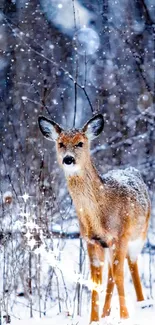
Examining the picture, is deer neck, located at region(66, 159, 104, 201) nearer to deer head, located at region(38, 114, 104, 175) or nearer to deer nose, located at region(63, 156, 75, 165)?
deer head, located at region(38, 114, 104, 175)

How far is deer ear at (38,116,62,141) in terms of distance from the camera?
6.47m

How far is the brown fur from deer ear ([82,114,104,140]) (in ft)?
0.32

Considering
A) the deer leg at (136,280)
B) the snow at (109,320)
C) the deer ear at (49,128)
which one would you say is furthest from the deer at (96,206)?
the deer leg at (136,280)

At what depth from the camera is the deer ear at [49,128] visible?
647 cm

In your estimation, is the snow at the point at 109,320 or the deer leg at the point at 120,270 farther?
the deer leg at the point at 120,270

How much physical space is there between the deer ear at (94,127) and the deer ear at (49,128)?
25 centimetres

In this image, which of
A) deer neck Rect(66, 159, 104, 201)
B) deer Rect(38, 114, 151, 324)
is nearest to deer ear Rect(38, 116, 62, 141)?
deer Rect(38, 114, 151, 324)

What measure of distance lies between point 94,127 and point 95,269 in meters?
1.24

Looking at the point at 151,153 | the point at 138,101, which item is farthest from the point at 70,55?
the point at 151,153

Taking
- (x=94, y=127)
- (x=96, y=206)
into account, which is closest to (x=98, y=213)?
(x=96, y=206)

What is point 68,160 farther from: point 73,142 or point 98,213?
point 98,213

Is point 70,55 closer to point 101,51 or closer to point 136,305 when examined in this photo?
point 101,51

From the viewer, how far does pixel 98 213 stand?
6.22 m

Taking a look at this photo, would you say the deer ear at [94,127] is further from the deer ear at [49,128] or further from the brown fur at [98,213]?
the deer ear at [49,128]
